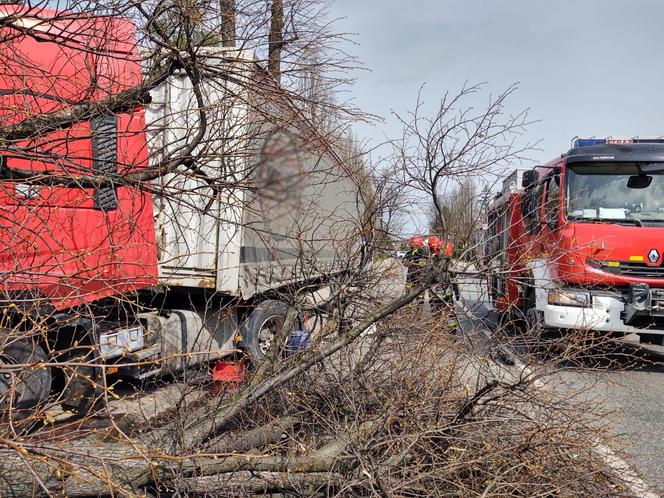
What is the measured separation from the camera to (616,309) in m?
7.34

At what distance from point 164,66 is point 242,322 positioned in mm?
3417

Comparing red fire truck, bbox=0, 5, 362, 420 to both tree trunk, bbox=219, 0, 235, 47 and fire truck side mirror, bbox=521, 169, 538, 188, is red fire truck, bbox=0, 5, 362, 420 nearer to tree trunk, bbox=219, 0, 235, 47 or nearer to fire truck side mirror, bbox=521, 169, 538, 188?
tree trunk, bbox=219, 0, 235, 47

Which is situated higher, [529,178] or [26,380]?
A: [529,178]

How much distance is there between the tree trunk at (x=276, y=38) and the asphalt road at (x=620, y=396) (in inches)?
80.7

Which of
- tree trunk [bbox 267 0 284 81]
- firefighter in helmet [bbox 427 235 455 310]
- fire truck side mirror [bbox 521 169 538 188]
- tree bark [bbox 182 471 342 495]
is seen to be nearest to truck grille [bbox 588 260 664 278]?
fire truck side mirror [bbox 521 169 538 188]

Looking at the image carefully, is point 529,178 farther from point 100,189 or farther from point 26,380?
point 26,380

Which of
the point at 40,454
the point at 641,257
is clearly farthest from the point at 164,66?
the point at 641,257

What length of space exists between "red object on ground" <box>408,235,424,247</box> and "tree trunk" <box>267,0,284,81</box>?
1.53m

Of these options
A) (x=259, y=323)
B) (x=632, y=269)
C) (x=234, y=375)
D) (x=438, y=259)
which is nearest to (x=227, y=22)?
(x=438, y=259)

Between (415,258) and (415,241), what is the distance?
0.20 meters

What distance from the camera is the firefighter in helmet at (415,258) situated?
399cm

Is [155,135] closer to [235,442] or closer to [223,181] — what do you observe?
[223,181]

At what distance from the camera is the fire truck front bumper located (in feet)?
23.8

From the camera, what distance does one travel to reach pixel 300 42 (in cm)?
429
